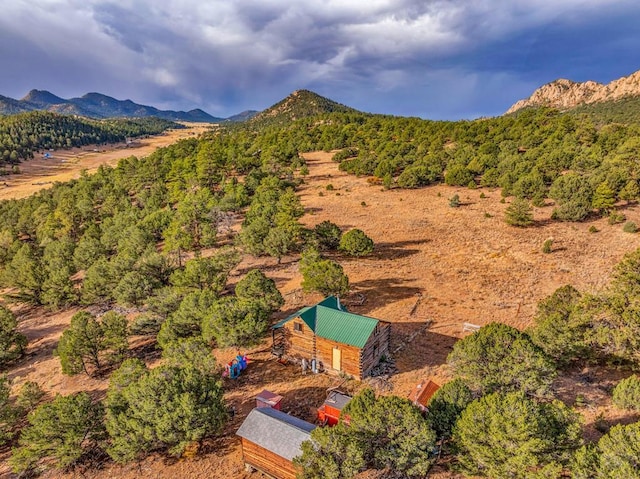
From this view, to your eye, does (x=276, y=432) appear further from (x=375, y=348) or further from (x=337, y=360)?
(x=375, y=348)

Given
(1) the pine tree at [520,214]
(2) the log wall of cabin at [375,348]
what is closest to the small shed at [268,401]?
(2) the log wall of cabin at [375,348]

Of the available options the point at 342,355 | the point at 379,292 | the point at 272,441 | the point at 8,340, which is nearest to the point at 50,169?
the point at 8,340

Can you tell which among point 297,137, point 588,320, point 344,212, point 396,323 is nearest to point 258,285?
point 396,323

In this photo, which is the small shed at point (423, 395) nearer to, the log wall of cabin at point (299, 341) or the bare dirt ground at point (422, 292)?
the bare dirt ground at point (422, 292)

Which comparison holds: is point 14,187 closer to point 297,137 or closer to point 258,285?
point 297,137

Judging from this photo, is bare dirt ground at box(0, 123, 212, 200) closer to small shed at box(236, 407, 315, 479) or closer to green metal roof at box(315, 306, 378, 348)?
green metal roof at box(315, 306, 378, 348)

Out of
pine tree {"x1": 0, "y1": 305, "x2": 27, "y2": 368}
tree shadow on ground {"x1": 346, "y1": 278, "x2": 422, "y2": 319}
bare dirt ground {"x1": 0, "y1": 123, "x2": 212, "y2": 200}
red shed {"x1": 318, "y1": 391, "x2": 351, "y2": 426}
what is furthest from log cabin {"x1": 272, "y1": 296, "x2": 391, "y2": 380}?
bare dirt ground {"x1": 0, "y1": 123, "x2": 212, "y2": 200}
